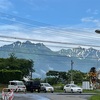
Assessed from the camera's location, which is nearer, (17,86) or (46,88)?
(17,86)

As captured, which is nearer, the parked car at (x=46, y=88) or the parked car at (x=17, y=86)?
the parked car at (x=17, y=86)

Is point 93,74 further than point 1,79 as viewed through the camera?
No

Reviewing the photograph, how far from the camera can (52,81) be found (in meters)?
105

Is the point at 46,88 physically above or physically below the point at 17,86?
below

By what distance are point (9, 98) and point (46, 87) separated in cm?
2986

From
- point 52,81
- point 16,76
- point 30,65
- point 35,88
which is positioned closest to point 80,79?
point 52,81

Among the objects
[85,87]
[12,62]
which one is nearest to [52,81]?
[12,62]

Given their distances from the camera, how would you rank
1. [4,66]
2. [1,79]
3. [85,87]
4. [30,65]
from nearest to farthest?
[1,79], [85,87], [4,66], [30,65]

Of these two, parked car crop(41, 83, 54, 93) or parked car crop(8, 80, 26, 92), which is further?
parked car crop(41, 83, 54, 93)

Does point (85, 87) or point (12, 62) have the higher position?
point (12, 62)

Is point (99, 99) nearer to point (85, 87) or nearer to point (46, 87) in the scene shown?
point (46, 87)

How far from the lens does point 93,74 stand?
48406mm

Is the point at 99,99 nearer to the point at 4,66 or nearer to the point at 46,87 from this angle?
the point at 46,87

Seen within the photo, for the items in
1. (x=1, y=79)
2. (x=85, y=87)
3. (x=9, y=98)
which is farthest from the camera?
(x=85, y=87)
